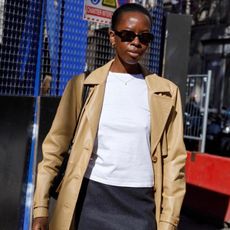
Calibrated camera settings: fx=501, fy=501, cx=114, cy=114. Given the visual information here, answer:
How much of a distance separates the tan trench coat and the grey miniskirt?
0.06 metres

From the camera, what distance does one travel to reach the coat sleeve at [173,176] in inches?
92.9

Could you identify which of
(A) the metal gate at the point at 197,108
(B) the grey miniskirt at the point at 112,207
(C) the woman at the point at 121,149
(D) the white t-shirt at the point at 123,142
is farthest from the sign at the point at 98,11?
(A) the metal gate at the point at 197,108

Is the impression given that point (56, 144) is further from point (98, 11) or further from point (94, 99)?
point (98, 11)

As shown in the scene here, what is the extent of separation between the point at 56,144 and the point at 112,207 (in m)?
0.41

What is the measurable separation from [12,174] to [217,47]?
50.8 feet

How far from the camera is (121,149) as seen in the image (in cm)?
228

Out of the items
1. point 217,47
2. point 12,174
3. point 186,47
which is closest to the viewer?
point 12,174

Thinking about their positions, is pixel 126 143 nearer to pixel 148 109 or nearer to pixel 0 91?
pixel 148 109

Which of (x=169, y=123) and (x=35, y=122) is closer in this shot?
(x=169, y=123)

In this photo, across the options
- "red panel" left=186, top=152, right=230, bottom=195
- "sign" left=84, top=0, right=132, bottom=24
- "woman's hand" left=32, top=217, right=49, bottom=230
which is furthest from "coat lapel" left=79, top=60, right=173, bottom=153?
"red panel" left=186, top=152, right=230, bottom=195

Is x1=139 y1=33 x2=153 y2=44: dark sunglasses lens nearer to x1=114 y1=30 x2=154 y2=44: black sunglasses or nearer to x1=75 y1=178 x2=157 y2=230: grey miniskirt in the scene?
x1=114 y1=30 x2=154 y2=44: black sunglasses

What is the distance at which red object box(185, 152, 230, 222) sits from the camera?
6.70 meters

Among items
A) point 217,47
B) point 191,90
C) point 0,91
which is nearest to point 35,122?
point 0,91

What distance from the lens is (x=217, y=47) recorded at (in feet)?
62.0
